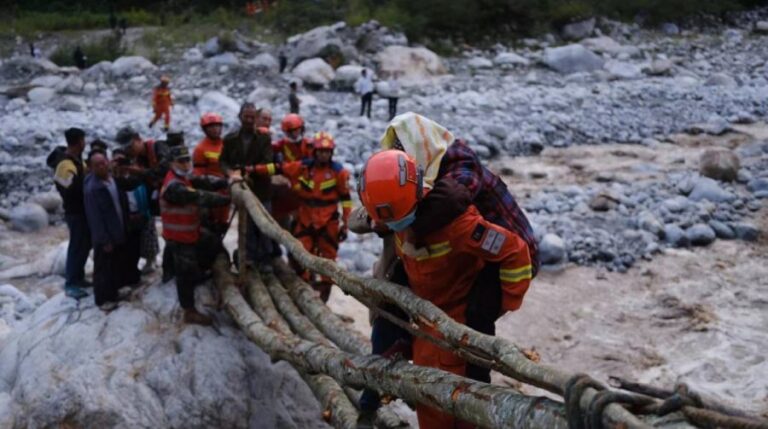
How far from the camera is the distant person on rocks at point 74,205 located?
5.27 meters

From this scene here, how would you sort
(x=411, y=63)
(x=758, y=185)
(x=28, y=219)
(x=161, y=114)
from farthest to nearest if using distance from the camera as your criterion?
(x=411, y=63), (x=161, y=114), (x=758, y=185), (x=28, y=219)

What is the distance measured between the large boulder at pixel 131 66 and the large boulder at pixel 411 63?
18.2 feet

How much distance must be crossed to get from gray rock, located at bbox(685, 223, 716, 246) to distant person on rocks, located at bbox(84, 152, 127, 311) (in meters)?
6.15

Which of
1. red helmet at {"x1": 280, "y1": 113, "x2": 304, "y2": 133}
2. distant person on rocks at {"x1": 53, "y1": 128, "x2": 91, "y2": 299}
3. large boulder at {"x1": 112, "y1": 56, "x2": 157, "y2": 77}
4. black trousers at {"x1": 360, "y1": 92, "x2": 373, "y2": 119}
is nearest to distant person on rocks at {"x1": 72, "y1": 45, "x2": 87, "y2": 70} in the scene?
large boulder at {"x1": 112, "y1": 56, "x2": 157, "y2": 77}

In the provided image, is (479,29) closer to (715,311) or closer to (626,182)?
(626,182)

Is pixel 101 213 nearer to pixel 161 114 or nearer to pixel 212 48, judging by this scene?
pixel 161 114

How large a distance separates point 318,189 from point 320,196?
0.18 ft

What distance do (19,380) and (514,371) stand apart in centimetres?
339

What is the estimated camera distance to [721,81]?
59.2 feet

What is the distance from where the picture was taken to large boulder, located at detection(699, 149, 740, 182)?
34.8 feet

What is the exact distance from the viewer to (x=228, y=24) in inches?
950

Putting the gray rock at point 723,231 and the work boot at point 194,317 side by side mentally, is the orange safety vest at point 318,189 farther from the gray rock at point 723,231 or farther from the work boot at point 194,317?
the gray rock at point 723,231

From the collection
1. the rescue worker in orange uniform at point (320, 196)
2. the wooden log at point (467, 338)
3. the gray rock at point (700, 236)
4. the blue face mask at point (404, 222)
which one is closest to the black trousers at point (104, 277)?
the rescue worker in orange uniform at point (320, 196)

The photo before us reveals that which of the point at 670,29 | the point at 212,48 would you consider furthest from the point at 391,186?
the point at 670,29
